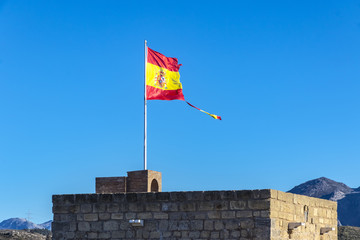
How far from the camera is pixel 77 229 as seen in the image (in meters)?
16.3

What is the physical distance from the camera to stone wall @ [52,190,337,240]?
15172mm

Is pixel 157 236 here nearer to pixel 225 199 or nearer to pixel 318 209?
pixel 225 199

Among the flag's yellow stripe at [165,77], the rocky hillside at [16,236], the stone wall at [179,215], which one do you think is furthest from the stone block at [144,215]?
the rocky hillside at [16,236]

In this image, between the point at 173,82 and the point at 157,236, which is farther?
the point at 173,82

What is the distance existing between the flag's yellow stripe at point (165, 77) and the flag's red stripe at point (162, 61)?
130 mm

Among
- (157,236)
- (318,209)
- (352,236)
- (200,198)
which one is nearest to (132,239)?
(157,236)

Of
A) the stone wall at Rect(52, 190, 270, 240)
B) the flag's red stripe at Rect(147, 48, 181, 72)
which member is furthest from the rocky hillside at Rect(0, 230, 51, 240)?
the stone wall at Rect(52, 190, 270, 240)

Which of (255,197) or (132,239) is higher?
(255,197)

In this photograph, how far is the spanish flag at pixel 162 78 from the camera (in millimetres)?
19953

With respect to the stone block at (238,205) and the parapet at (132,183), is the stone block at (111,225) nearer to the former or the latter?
the parapet at (132,183)

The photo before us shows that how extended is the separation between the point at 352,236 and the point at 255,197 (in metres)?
60.7

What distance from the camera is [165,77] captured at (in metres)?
20.6

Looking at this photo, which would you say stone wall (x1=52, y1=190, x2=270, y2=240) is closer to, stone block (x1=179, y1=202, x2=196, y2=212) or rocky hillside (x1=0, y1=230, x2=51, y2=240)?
stone block (x1=179, y1=202, x2=196, y2=212)

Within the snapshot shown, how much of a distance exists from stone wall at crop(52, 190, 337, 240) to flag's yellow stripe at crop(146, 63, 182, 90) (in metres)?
4.97
